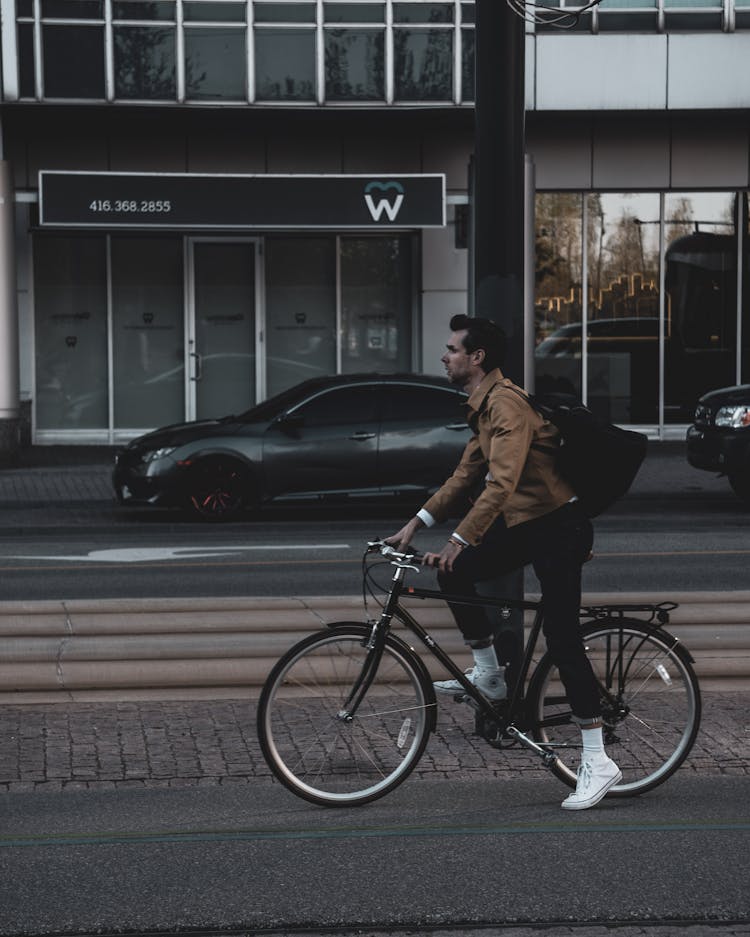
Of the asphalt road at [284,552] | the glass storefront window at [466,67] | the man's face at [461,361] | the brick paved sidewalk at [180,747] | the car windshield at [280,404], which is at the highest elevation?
the glass storefront window at [466,67]

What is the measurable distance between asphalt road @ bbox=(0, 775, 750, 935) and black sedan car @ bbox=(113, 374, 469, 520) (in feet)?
31.9

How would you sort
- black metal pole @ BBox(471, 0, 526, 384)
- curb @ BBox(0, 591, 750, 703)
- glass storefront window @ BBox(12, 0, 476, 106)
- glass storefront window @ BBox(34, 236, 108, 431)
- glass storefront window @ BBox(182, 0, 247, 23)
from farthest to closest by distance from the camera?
glass storefront window @ BBox(34, 236, 108, 431), glass storefront window @ BBox(182, 0, 247, 23), glass storefront window @ BBox(12, 0, 476, 106), curb @ BBox(0, 591, 750, 703), black metal pole @ BBox(471, 0, 526, 384)

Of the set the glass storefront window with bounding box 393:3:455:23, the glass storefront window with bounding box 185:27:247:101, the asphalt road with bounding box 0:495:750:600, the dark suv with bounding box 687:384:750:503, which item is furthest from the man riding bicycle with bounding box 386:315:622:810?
the glass storefront window with bounding box 393:3:455:23

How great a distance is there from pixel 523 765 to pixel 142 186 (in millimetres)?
16639

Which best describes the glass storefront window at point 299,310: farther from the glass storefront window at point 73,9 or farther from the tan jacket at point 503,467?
the tan jacket at point 503,467

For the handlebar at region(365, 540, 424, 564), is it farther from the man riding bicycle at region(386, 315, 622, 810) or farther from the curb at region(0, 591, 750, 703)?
the curb at region(0, 591, 750, 703)

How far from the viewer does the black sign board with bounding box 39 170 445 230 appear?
21.4 meters

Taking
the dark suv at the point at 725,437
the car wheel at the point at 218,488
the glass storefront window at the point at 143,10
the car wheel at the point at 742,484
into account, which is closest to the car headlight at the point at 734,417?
the dark suv at the point at 725,437

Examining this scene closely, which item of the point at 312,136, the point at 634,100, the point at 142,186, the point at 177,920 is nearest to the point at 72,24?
the point at 142,186

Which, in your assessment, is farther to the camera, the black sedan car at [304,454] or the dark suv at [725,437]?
the dark suv at [725,437]

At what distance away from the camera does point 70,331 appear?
912 inches

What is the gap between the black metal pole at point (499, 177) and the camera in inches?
261

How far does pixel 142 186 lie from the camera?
21.5 m

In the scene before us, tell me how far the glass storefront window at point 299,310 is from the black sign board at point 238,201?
1471mm
